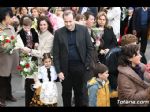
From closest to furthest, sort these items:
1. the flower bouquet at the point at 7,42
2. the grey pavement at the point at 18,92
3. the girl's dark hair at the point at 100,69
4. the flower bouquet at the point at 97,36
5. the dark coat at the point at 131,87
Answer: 1. the dark coat at the point at 131,87
2. the girl's dark hair at the point at 100,69
3. the flower bouquet at the point at 7,42
4. the grey pavement at the point at 18,92
5. the flower bouquet at the point at 97,36

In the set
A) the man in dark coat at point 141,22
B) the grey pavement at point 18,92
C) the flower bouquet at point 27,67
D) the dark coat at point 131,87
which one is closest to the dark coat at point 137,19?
the man in dark coat at point 141,22

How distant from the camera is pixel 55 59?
7.66m

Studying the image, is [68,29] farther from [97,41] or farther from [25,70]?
[97,41]

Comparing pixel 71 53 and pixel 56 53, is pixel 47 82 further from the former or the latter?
pixel 71 53

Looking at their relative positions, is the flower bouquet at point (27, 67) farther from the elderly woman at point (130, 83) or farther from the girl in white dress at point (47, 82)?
the elderly woman at point (130, 83)

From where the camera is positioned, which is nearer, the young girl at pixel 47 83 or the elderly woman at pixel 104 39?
the young girl at pixel 47 83

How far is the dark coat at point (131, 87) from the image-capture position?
6141mm

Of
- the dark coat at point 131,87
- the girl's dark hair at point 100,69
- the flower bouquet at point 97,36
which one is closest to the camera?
the dark coat at point 131,87

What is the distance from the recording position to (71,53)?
25.0 feet

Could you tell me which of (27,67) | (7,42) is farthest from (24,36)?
(27,67)

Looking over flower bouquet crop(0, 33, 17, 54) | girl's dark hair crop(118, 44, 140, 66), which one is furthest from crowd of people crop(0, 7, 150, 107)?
flower bouquet crop(0, 33, 17, 54)

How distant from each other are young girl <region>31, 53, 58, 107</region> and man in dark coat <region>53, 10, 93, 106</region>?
9.3 inches

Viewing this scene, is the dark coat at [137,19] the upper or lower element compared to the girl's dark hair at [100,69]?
upper

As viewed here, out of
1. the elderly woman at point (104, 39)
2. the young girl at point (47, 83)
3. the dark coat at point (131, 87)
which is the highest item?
the elderly woman at point (104, 39)
